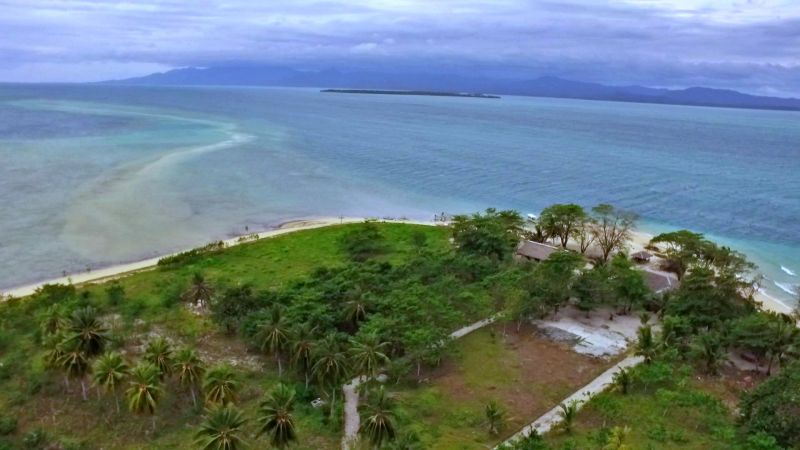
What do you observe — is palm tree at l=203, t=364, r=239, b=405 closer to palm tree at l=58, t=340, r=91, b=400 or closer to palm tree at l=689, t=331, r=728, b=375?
palm tree at l=58, t=340, r=91, b=400

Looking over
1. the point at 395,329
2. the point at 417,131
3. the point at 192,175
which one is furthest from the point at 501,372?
the point at 417,131

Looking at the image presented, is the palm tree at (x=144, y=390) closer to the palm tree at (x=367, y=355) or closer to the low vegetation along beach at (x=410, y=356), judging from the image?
the low vegetation along beach at (x=410, y=356)

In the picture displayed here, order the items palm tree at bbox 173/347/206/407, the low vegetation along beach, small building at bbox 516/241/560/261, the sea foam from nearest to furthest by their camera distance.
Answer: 1. the low vegetation along beach
2. palm tree at bbox 173/347/206/407
3. the sea foam
4. small building at bbox 516/241/560/261

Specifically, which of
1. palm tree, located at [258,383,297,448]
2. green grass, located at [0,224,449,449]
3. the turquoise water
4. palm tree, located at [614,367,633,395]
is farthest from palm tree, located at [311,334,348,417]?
the turquoise water

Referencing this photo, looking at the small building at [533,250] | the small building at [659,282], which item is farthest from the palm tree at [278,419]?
the small building at [533,250]

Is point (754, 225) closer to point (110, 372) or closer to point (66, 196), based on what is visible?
point (110, 372)

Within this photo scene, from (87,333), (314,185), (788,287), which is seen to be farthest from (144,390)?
(314,185)
